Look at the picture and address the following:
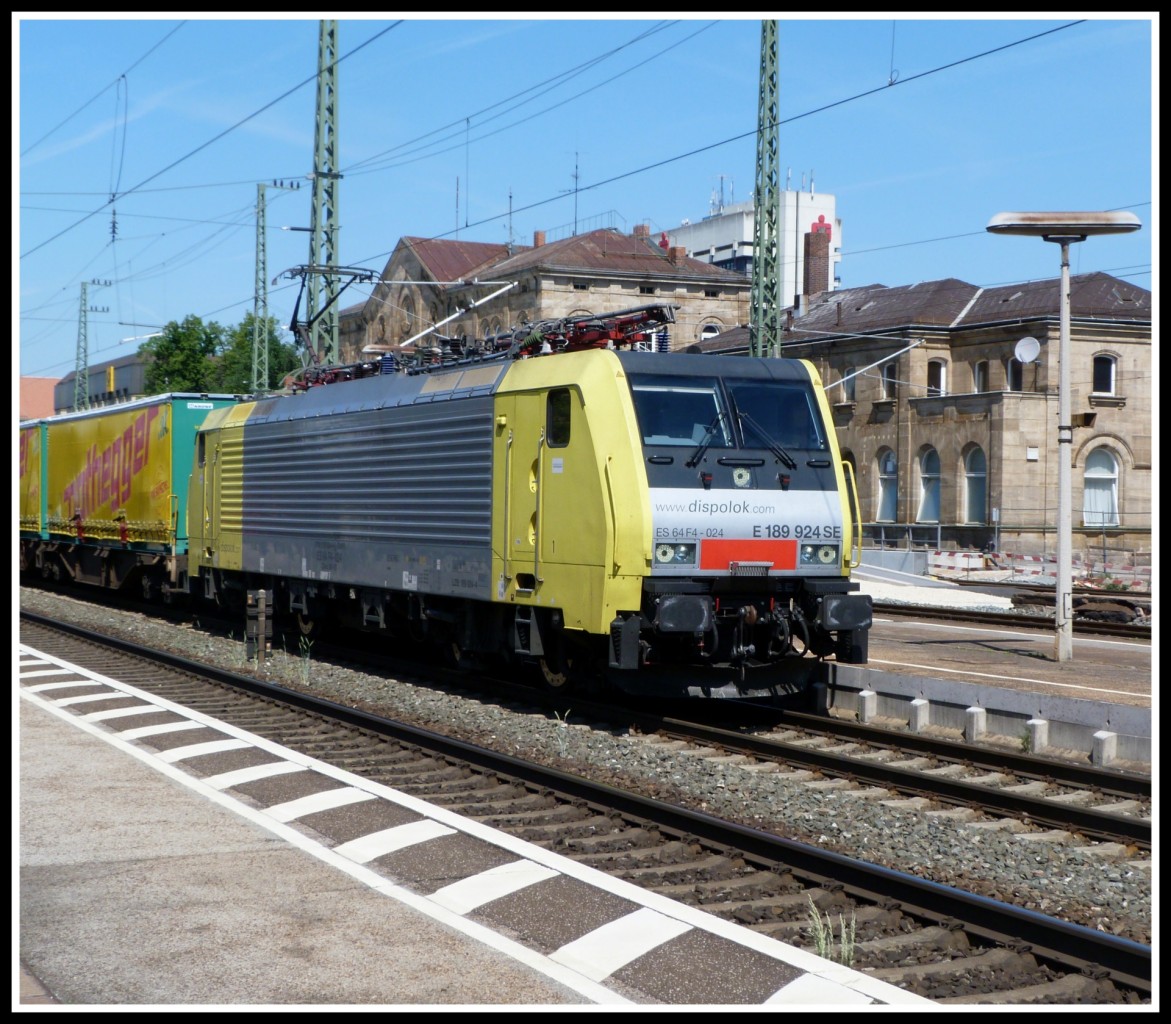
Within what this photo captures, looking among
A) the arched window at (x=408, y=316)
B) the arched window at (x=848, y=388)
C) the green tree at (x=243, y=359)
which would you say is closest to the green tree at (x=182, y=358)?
the green tree at (x=243, y=359)

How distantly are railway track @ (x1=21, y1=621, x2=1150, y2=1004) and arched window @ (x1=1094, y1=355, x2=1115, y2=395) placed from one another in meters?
40.6

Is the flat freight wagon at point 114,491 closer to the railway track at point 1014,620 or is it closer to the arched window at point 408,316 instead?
the railway track at point 1014,620

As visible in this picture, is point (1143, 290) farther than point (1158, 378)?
Yes

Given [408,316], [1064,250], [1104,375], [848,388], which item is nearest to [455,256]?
[408,316]

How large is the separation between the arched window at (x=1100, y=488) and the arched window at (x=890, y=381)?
23.8 feet

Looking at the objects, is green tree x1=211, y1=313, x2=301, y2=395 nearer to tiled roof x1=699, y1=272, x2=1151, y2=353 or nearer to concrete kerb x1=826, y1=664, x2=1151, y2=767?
tiled roof x1=699, y1=272, x2=1151, y2=353

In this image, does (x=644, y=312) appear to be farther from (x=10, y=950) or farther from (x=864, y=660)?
(x=10, y=950)

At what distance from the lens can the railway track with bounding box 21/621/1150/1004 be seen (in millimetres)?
6145

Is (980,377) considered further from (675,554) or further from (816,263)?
(675,554)

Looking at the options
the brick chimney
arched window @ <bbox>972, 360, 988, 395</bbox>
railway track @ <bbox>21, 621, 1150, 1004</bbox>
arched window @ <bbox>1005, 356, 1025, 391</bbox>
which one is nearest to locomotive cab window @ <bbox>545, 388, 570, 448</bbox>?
railway track @ <bbox>21, 621, 1150, 1004</bbox>

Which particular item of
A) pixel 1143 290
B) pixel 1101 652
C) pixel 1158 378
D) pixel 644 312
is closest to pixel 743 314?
pixel 1143 290

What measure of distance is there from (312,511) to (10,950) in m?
12.6

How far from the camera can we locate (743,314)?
67.1 m

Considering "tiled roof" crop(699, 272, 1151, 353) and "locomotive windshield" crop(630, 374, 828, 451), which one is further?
"tiled roof" crop(699, 272, 1151, 353)
